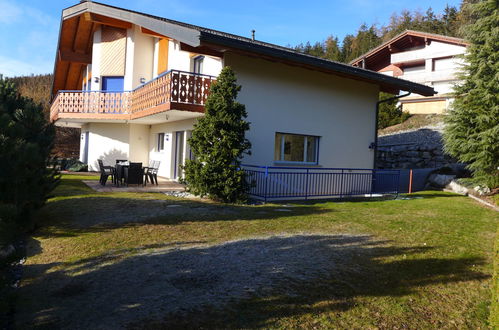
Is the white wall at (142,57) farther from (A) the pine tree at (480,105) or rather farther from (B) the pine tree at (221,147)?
(A) the pine tree at (480,105)

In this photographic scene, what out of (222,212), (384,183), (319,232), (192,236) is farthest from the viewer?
(384,183)

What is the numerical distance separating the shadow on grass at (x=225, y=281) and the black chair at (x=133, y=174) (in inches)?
320

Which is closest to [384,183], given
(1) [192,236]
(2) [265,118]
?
(2) [265,118]

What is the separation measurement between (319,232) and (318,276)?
2.54 meters

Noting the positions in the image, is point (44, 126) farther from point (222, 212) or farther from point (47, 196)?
point (222, 212)

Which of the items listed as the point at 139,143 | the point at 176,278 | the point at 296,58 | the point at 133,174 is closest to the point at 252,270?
the point at 176,278

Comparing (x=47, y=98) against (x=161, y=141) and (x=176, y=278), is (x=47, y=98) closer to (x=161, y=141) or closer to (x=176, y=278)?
(x=161, y=141)

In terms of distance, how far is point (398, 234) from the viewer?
764 cm

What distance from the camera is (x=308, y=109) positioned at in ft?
49.6

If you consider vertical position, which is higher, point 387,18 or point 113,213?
point 387,18

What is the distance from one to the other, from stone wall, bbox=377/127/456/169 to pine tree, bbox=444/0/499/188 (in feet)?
16.2

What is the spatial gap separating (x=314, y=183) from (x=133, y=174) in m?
6.45

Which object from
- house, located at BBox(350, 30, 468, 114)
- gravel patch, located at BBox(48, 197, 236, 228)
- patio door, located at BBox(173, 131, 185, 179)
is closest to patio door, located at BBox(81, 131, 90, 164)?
patio door, located at BBox(173, 131, 185, 179)

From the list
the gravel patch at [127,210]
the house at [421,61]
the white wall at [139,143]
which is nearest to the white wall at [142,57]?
the white wall at [139,143]
